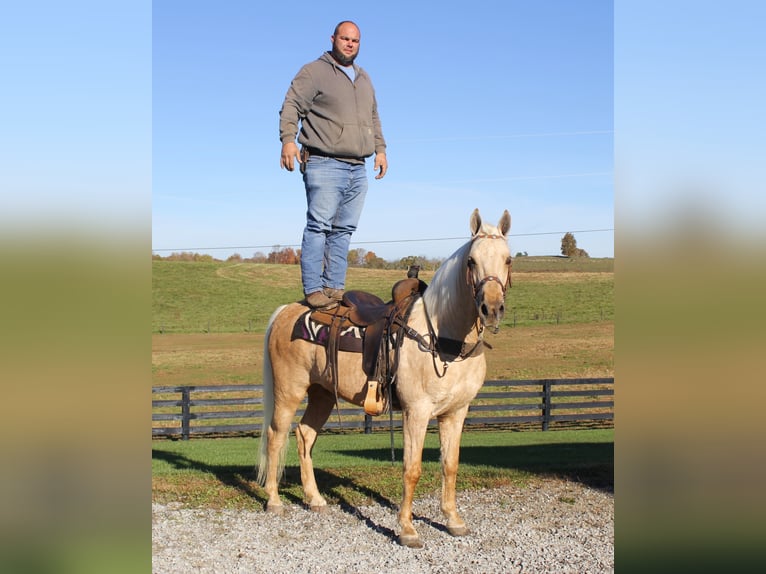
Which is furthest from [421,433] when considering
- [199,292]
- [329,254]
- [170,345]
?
[199,292]

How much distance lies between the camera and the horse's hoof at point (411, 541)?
591 cm

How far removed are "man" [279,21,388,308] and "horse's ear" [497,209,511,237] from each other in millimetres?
2018

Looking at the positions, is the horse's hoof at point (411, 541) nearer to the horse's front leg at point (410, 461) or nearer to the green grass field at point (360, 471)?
the horse's front leg at point (410, 461)

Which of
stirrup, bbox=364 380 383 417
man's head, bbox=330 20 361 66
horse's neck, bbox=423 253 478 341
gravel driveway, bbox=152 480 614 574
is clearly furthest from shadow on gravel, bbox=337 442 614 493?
man's head, bbox=330 20 361 66

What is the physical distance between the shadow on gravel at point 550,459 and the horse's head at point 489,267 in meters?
3.75

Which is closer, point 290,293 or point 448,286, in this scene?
point 448,286

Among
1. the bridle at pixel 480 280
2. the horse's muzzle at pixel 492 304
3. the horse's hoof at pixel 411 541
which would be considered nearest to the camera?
the horse's muzzle at pixel 492 304

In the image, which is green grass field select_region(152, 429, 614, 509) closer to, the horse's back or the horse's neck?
the horse's back

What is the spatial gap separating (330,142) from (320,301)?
1.58 meters

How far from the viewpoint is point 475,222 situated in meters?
5.23

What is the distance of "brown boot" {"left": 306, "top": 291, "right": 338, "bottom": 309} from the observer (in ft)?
22.8

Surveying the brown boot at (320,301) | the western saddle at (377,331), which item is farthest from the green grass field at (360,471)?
the brown boot at (320,301)

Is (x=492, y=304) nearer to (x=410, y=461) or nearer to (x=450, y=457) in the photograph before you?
(x=410, y=461)

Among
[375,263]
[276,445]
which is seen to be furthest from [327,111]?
[375,263]
